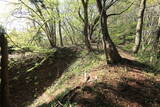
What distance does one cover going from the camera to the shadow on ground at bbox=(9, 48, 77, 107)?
1023cm

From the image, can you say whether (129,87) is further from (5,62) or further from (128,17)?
(128,17)

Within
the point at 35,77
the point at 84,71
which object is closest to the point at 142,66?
the point at 84,71

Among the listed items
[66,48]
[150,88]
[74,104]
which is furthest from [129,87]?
[66,48]

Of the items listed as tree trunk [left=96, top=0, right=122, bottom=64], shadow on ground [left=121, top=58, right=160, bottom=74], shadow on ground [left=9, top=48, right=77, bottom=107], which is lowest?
shadow on ground [left=9, top=48, right=77, bottom=107]

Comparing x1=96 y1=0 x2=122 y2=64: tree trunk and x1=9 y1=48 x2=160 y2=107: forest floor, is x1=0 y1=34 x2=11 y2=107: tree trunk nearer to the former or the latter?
x1=9 y1=48 x2=160 y2=107: forest floor

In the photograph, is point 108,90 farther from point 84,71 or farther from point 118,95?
point 84,71

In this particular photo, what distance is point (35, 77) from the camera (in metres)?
11.5

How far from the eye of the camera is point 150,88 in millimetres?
5727

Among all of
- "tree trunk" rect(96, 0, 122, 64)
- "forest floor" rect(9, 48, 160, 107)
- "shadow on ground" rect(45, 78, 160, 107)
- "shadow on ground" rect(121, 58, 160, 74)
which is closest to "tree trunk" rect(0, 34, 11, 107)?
"forest floor" rect(9, 48, 160, 107)

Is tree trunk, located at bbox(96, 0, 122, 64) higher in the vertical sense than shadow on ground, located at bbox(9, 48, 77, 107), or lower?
higher

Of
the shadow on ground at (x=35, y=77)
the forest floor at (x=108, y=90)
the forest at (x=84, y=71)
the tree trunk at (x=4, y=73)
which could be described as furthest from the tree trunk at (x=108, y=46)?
the shadow on ground at (x=35, y=77)

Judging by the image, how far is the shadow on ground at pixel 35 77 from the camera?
33.6 feet

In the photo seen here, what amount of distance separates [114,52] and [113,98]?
2.64 m

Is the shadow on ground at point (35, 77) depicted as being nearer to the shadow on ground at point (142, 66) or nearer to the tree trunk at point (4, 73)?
the tree trunk at point (4, 73)
